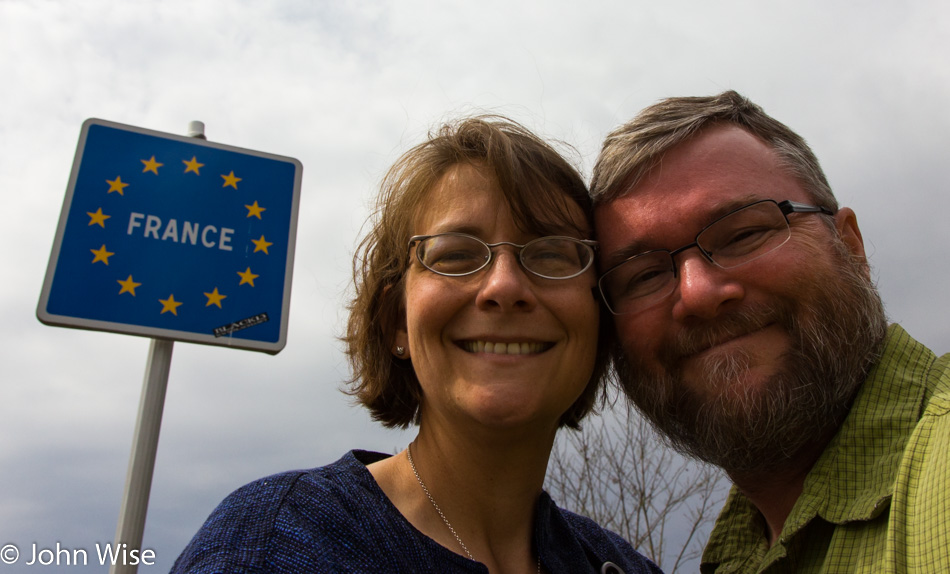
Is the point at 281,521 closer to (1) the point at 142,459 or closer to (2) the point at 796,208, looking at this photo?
(1) the point at 142,459

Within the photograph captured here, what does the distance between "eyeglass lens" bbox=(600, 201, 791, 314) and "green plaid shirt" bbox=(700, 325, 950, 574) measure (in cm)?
46

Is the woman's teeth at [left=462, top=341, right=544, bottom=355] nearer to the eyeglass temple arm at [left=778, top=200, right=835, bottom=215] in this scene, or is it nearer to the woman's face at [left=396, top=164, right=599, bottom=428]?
the woman's face at [left=396, top=164, right=599, bottom=428]

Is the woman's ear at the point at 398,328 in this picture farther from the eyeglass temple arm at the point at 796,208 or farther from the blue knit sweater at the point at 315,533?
the eyeglass temple arm at the point at 796,208

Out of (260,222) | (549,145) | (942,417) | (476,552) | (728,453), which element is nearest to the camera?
(942,417)

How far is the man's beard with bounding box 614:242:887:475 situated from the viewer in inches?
79.3

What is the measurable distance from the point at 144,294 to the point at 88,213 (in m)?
0.35

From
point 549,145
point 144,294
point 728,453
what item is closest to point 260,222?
point 144,294

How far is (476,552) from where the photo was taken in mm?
1990

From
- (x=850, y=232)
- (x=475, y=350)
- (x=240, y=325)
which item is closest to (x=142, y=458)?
(x=240, y=325)

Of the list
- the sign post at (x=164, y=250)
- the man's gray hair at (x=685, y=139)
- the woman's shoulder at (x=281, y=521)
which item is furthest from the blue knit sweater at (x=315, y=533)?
the man's gray hair at (x=685, y=139)

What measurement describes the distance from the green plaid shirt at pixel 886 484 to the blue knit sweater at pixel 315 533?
87 cm

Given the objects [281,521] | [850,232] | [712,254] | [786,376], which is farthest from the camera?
[850,232]

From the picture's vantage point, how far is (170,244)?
8.31 feet

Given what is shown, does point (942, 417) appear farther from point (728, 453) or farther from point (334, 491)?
point (334, 491)
